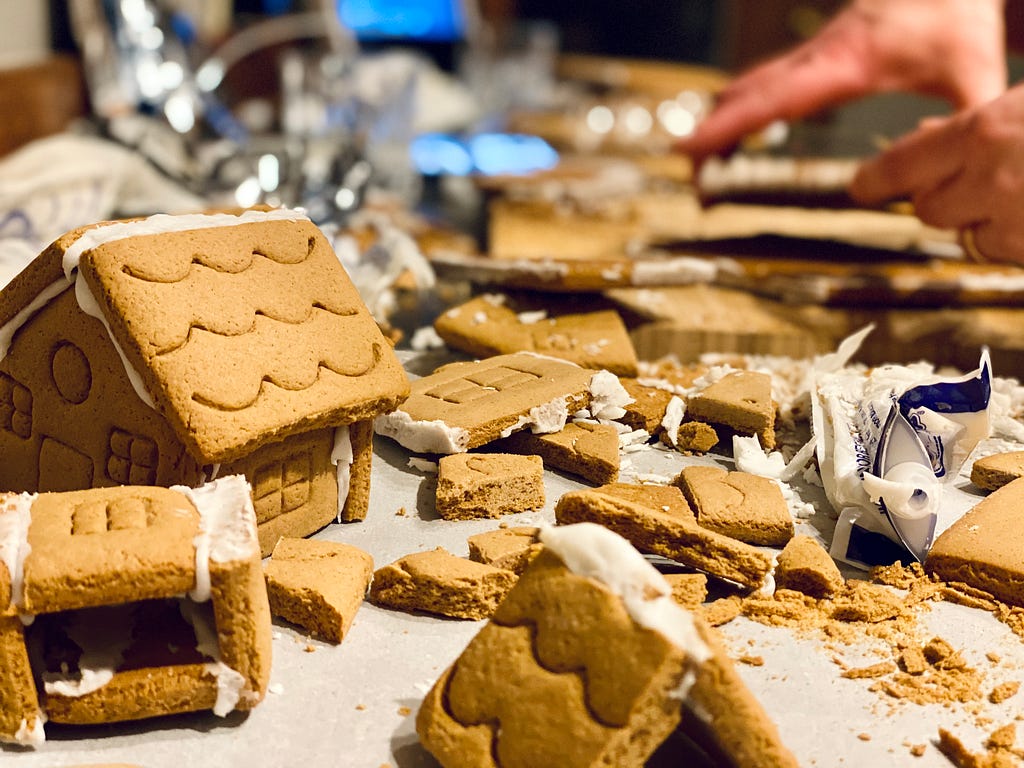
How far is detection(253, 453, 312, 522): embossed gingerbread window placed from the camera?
1.35 m

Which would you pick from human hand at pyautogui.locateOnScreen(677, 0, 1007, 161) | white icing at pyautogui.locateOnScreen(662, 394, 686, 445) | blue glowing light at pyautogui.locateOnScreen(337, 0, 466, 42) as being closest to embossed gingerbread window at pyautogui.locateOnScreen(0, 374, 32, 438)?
white icing at pyautogui.locateOnScreen(662, 394, 686, 445)

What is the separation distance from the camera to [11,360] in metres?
1.40

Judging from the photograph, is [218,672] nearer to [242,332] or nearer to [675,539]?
[242,332]

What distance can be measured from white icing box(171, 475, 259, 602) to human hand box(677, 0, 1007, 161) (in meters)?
2.27

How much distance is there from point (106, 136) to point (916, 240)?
2.46 metres

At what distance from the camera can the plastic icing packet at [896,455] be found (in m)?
1.41

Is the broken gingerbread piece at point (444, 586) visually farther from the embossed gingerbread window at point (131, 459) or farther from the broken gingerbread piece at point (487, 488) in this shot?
the embossed gingerbread window at point (131, 459)

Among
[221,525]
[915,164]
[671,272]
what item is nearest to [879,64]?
[915,164]

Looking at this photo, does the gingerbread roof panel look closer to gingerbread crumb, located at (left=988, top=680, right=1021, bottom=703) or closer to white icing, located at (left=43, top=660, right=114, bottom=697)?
white icing, located at (left=43, top=660, right=114, bottom=697)

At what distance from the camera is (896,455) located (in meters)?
1.48

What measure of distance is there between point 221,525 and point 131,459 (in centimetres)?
29

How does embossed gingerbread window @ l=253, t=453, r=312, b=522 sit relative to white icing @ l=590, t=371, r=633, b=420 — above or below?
above

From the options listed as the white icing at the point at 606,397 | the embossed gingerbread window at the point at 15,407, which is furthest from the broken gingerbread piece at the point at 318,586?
the white icing at the point at 606,397

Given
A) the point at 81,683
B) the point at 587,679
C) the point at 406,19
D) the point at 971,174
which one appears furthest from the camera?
the point at 406,19
